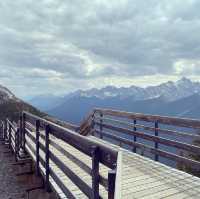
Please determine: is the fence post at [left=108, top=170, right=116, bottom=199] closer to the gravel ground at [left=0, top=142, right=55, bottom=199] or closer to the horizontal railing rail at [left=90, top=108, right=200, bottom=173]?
the gravel ground at [left=0, top=142, right=55, bottom=199]

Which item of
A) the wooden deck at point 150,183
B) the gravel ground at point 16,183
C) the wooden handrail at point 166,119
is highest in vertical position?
the wooden handrail at point 166,119

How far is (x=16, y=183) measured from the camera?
1005cm

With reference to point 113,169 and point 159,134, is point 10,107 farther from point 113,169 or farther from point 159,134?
point 113,169

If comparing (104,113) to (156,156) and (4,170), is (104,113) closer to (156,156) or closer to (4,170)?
(156,156)

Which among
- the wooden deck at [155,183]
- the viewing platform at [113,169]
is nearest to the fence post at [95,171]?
the viewing platform at [113,169]

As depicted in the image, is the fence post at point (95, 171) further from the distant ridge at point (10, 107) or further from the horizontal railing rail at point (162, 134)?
the distant ridge at point (10, 107)

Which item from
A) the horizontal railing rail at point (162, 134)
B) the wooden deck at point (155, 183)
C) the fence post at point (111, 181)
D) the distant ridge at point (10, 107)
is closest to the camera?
the fence post at point (111, 181)

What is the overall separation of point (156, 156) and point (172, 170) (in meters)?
1.18

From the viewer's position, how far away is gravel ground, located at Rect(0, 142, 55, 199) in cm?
684

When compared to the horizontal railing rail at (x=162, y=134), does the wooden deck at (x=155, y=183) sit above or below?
below

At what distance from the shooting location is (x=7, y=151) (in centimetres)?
1494

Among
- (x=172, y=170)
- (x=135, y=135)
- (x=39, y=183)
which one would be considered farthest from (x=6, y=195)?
(x=172, y=170)

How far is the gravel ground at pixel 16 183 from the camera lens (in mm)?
6844

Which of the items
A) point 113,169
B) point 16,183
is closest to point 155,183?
point 113,169
